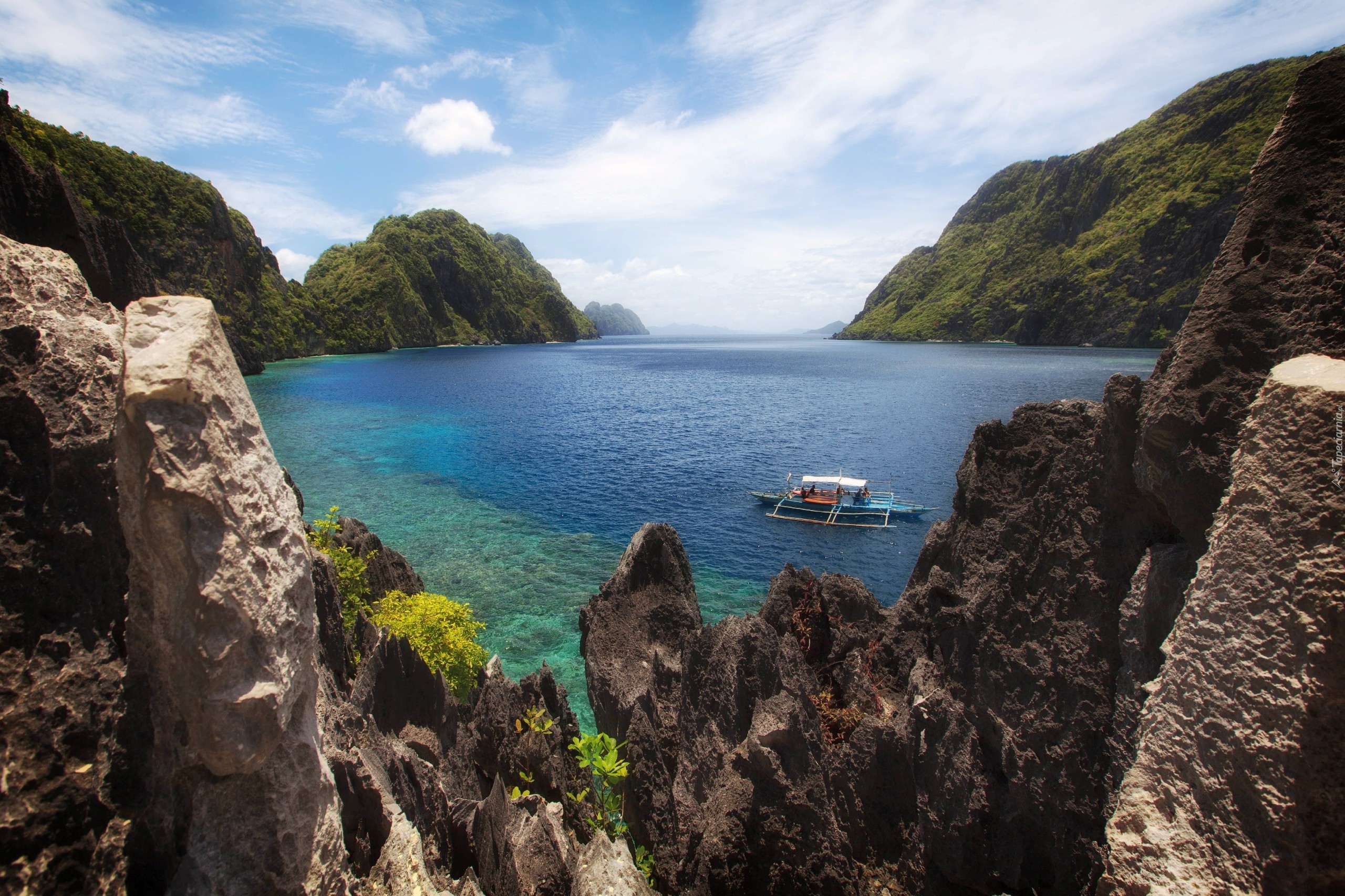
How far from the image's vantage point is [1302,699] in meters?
4.52

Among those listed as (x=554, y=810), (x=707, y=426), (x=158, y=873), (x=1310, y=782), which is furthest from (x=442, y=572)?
(x=707, y=426)

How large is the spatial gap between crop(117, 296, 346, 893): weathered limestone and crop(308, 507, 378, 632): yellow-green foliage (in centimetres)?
1641

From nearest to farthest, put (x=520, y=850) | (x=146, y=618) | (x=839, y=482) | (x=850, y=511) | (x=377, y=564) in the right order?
(x=146, y=618)
(x=520, y=850)
(x=377, y=564)
(x=839, y=482)
(x=850, y=511)

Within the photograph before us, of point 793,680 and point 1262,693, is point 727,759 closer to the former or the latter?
point 793,680

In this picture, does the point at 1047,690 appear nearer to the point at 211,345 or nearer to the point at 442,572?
the point at 211,345

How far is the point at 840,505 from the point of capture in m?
46.1

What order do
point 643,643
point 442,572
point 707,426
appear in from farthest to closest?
point 707,426 < point 442,572 < point 643,643

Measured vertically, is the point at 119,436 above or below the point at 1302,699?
above

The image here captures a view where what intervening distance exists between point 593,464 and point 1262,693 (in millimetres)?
57409

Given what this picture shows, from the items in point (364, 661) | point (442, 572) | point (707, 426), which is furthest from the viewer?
point (707, 426)

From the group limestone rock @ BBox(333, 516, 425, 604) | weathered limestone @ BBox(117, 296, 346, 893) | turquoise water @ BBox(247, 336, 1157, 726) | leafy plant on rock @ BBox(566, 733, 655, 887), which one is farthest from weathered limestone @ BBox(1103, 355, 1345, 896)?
limestone rock @ BBox(333, 516, 425, 604)

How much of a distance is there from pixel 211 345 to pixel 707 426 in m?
75.4

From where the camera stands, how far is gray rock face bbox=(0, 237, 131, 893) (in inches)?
170

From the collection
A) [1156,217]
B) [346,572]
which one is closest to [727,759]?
[346,572]
